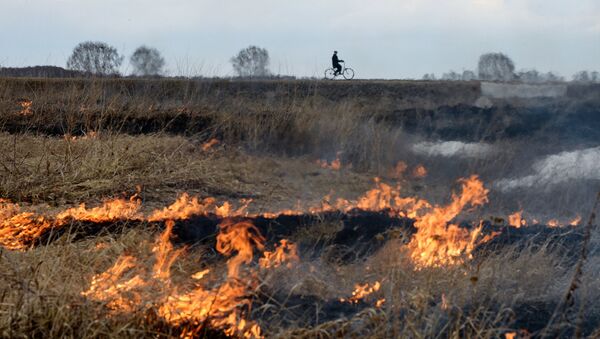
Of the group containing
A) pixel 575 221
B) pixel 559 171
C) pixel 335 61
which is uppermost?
pixel 335 61

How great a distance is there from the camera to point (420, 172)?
10.0 m

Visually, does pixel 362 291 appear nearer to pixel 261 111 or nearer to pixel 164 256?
pixel 164 256

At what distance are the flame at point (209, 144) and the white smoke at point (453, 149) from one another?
357 centimetres

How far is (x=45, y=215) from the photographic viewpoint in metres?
5.81

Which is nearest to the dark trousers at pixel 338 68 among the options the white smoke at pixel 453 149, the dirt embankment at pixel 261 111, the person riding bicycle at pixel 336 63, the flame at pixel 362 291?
the person riding bicycle at pixel 336 63

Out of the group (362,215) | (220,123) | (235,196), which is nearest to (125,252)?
(362,215)

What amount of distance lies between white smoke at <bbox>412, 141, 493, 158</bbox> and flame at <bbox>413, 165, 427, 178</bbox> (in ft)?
2.22

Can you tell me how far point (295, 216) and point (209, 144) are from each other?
3.75 metres

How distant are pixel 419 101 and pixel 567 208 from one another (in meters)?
7.59

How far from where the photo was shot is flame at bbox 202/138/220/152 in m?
9.62

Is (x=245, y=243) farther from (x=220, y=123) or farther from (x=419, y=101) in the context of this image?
(x=419, y=101)

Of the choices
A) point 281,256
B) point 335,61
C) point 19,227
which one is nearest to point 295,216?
point 281,256

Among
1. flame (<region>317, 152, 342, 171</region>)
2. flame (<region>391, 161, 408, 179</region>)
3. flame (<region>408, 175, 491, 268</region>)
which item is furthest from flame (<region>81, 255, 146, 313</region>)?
flame (<region>391, 161, 408, 179</region>)

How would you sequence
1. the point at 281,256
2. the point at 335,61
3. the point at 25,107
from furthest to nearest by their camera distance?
the point at 335,61
the point at 25,107
the point at 281,256
